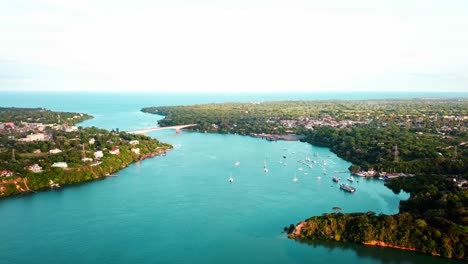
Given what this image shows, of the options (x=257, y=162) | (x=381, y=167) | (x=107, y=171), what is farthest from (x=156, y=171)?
(x=381, y=167)

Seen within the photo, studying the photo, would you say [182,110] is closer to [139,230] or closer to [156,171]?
[156,171]

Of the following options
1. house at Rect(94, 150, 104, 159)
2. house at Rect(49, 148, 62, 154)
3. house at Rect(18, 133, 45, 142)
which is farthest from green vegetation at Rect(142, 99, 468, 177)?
house at Rect(49, 148, 62, 154)

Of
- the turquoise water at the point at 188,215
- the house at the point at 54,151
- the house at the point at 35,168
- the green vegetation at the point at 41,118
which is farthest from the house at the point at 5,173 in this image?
the green vegetation at the point at 41,118

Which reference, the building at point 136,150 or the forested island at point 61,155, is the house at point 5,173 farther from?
the building at point 136,150

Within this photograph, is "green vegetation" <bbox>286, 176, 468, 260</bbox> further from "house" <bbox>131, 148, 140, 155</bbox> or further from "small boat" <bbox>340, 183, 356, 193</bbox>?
"house" <bbox>131, 148, 140, 155</bbox>

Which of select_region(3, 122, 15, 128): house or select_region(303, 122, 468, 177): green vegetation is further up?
select_region(3, 122, 15, 128): house

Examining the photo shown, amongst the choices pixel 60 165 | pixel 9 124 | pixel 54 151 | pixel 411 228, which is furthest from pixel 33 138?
pixel 411 228
